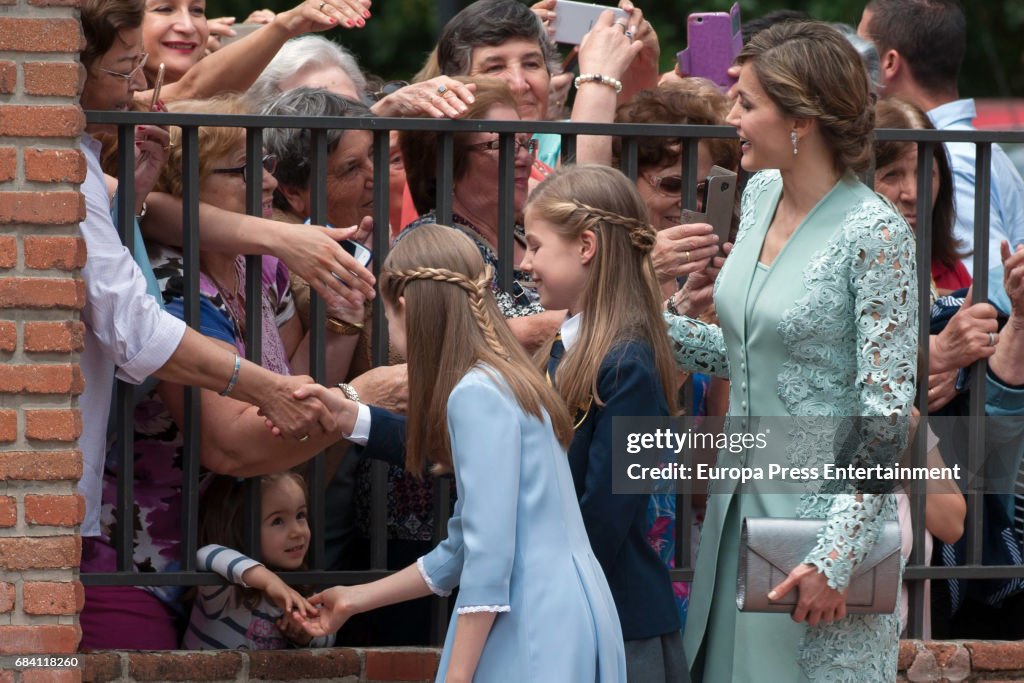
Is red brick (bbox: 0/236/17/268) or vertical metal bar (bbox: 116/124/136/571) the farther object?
vertical metal bar (bbox: 116/124/136/571)

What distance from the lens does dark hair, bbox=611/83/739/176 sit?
4531 millimetres

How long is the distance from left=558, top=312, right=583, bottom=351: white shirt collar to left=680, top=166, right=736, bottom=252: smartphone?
68cm

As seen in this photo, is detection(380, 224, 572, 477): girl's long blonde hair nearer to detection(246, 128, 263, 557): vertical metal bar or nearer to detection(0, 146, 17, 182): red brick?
detection(246, 128, 263, 557): vertical metal bar

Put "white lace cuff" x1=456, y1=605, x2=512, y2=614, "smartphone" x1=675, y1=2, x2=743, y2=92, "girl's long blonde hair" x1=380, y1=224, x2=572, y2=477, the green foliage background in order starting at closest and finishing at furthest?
1. "white lace cuff" x1=456, y1=605, x2=512, y2=614
2. "girl's long blonde hair" x1=380, y1=224, x2=572, y2=477
3. "smartphone" x1=675, y1=2, x2=743, y2=92
4. the green foliage background

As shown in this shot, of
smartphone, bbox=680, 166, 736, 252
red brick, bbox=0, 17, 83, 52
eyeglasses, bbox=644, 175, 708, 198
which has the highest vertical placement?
red brick, bbox=0, 17, 83, 52

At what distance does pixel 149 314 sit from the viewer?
379cm

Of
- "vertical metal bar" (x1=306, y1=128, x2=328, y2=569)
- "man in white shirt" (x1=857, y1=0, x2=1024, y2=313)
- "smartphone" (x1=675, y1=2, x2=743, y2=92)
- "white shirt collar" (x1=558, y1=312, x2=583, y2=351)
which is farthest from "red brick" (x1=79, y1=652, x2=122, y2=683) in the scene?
"man in white shirt" (x1=857, y1=0, x2=1024, y2=313)

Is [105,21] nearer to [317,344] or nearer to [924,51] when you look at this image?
[317,344]

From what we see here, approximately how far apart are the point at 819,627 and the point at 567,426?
66cm

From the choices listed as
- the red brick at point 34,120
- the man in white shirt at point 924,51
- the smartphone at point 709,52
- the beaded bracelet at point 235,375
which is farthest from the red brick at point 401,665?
the man in white shirt at point 924,51

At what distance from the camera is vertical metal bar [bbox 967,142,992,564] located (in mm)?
4418

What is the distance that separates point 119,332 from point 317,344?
60cm

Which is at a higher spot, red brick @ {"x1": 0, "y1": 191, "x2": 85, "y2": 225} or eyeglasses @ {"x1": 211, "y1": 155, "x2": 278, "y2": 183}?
eyeglasses @ {"x1": 211, "y1": 155, "x2": 278, "y2": 183}

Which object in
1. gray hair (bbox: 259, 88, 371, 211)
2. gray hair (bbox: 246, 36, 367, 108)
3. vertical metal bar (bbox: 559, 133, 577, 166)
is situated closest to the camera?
vertical metal bar (bbox: 559, 133, 577, 166)
